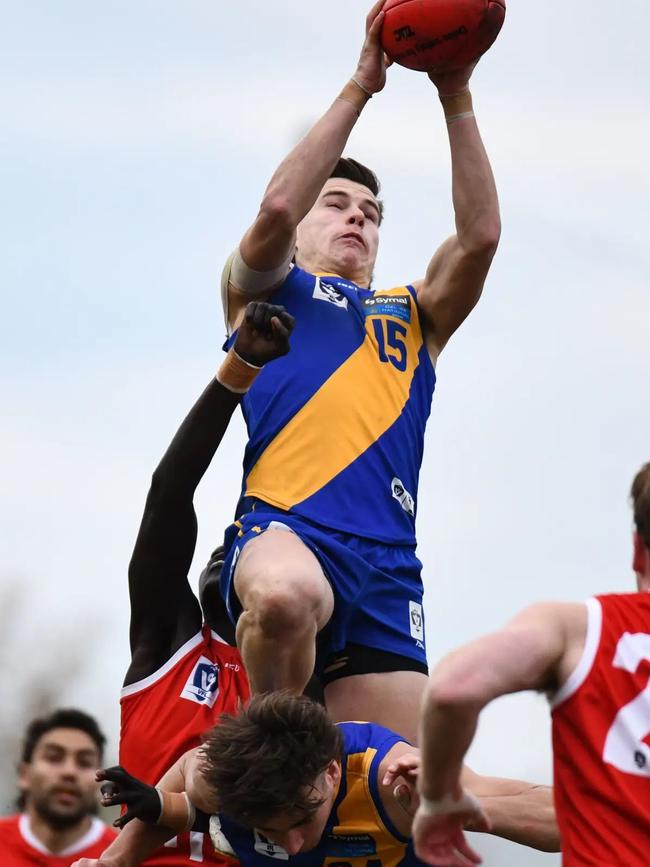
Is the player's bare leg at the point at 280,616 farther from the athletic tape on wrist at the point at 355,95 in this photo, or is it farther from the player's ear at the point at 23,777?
the athletic tape on wrist at the point at 355,95

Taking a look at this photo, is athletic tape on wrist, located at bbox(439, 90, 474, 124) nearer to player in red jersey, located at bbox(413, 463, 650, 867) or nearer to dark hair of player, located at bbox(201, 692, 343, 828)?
dark hair of player, located at bbox(201, 692, 343, 828)

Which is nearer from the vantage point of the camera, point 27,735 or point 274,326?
point 274,326

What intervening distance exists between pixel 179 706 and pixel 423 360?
71.4 inches

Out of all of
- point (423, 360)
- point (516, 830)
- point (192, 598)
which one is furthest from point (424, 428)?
point (516, 830)

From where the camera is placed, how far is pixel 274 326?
5.99 metres

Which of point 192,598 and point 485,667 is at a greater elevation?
point 192,598

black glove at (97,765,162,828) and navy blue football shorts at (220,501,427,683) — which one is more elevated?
navy blue football shorts at (220,501,427,683)

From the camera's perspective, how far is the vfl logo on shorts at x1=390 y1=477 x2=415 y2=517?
6.50 metres

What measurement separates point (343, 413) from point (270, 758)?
167 cm

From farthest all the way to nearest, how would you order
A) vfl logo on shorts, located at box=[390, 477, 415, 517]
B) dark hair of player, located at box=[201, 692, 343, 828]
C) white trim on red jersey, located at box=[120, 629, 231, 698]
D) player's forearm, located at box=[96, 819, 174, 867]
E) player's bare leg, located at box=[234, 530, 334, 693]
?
white trim on red jersey, located at box=[120, 629, 231, 698], vfl logo on shorts, located at box=[390, 477, 415, 517], player's forearm, located at box=[96, 819, 174, 867], player's bare leg, located at box=[234, 530, 334, 693], dark hair of player, located at box=[201, 692, 343, 828]

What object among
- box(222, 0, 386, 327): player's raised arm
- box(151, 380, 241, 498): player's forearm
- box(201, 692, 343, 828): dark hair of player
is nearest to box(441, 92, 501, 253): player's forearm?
box(222, 0, 386, 327): player's raised arm

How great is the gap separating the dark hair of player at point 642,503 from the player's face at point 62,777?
3.07m

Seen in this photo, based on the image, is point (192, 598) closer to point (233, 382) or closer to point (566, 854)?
point (233, 382)

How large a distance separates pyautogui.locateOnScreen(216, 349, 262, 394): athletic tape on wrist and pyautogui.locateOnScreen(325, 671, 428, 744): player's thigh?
4.07 ft
